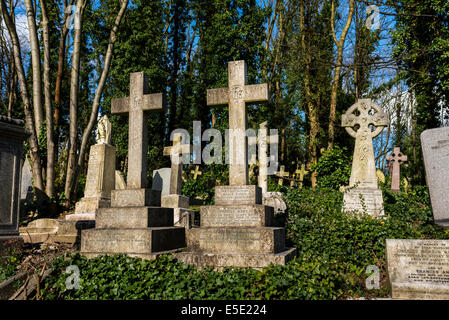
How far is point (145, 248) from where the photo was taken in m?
5.42

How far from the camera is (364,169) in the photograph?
9891 mm

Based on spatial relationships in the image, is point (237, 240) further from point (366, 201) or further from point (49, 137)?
point (49, 137)

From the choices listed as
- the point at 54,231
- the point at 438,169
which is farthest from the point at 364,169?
the point at 54,231

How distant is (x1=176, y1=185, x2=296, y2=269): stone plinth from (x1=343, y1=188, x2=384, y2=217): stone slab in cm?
426

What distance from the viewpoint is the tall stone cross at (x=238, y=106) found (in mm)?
5957

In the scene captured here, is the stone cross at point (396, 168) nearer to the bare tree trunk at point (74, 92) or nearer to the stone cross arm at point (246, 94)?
the stone cross arm at point (246, 94)

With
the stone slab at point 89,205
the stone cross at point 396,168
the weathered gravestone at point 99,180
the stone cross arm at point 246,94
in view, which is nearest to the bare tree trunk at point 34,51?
the weathered gravestone at point 99,180

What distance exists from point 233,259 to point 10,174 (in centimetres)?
421

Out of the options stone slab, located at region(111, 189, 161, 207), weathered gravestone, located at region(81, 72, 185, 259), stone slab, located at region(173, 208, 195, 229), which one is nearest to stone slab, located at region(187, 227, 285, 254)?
weathered gravestone, located at region(81, 72, 185, 259)

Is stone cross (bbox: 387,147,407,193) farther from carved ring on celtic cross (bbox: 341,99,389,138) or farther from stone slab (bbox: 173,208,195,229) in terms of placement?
stone slab (bbox: 173,208,195,229)

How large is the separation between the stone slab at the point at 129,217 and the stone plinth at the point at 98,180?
13.9 ft

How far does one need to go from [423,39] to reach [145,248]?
15212 mm
